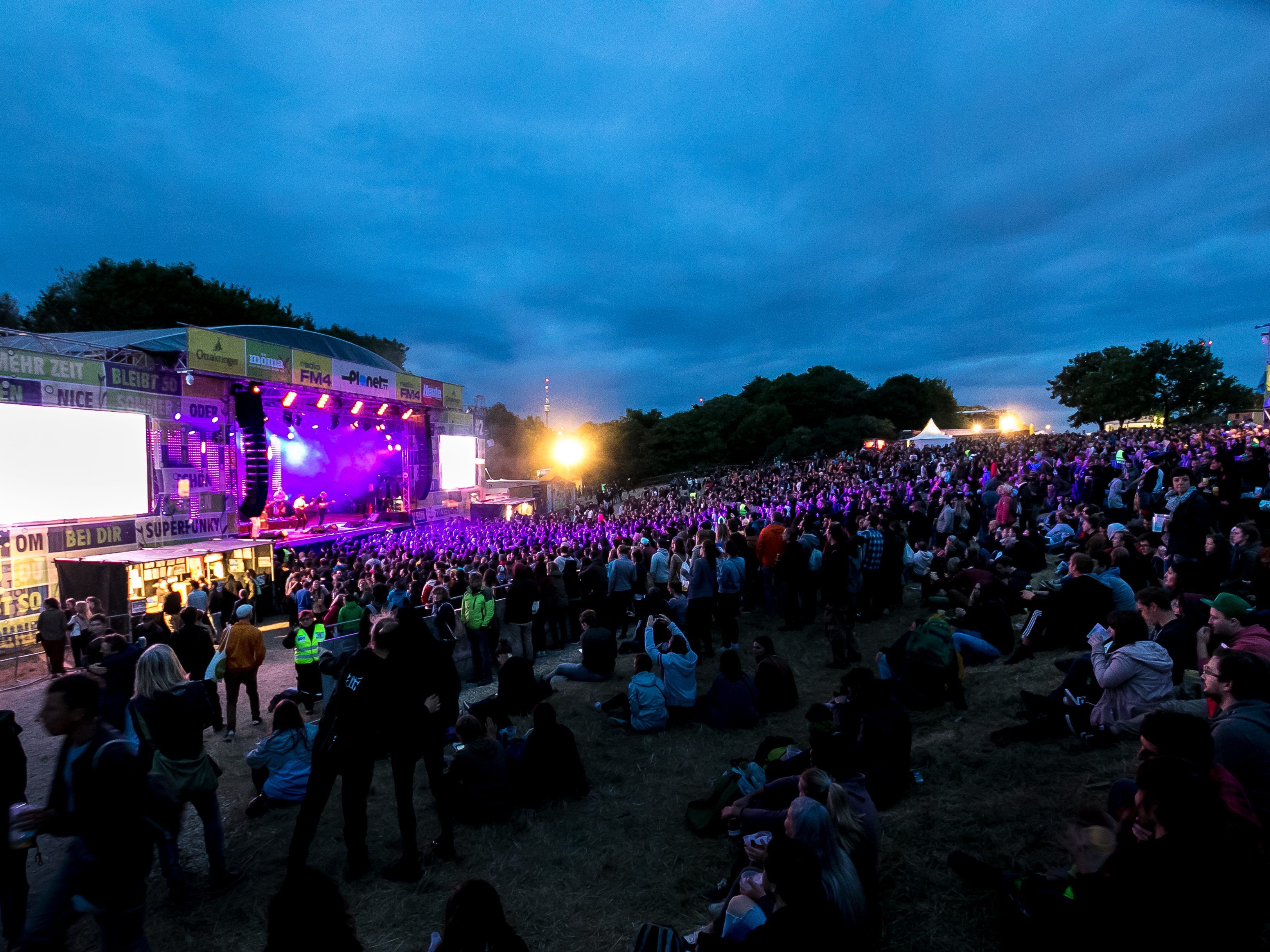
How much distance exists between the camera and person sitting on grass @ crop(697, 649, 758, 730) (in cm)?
632

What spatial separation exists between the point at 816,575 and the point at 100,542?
15.8 metres

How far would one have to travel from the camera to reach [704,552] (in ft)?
28.5

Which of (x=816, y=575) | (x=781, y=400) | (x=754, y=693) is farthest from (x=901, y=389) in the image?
(x=754, y=693)

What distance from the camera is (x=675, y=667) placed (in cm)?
658

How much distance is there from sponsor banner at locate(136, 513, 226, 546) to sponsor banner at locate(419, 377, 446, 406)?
11.2m

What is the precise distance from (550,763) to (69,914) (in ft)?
10.2

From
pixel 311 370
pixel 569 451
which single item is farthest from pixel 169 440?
pixel 569 451

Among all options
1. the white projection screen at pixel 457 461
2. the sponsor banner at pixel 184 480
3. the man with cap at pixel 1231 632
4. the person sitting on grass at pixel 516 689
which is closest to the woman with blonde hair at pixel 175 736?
the person sitting on grass at pixel 516 689

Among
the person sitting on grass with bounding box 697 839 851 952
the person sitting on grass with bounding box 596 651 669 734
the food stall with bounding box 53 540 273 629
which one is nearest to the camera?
the person sitting on grass with bounding box 697 839 851 952

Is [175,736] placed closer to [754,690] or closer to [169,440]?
[754,690]

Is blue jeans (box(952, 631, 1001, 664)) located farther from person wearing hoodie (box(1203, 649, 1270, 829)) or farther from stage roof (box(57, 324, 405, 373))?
stage roof (box(57, 324, 405, 373))

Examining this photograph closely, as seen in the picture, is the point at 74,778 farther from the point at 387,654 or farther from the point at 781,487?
the point at 781,487

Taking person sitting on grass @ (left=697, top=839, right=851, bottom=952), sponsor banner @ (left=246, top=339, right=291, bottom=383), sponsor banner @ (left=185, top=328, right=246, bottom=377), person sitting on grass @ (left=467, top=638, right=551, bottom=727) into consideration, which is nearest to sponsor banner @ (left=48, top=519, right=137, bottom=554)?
sponsor banner @ (left=185, top=328, right=246, bottom=377)

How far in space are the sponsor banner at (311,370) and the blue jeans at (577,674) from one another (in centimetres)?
1633
